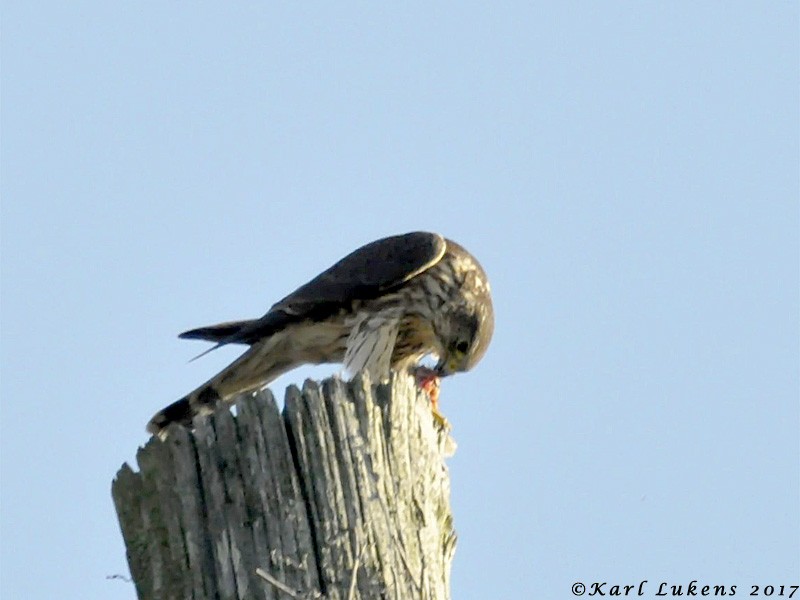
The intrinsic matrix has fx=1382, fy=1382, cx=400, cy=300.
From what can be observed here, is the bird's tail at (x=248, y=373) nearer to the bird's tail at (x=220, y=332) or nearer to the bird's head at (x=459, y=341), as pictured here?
the bird's tail at (x=220, y=332)

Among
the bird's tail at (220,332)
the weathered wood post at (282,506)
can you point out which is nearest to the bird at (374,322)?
the bird's tail at (220,332)

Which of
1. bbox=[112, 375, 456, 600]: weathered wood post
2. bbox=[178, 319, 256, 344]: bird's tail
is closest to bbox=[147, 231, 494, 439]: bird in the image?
bbox=[178, 319, 256, 344]: bird's tail

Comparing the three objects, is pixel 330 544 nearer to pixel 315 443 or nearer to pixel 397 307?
pixel 315 443

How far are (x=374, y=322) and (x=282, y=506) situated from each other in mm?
3605

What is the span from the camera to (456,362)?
6.72m

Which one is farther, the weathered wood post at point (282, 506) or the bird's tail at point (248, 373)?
the bird's tail at point (248, 373)

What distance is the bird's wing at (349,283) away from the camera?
6539 mm

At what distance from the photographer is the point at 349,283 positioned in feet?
21.9

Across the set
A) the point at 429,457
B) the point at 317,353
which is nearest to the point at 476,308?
the point at 317,353

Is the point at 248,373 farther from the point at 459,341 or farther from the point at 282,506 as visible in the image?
the point at 282,506

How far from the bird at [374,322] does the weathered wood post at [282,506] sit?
3232 mm

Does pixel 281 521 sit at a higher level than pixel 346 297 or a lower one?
lower

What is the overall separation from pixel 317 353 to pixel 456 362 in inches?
26.7

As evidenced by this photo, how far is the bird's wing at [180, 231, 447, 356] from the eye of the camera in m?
6.54
